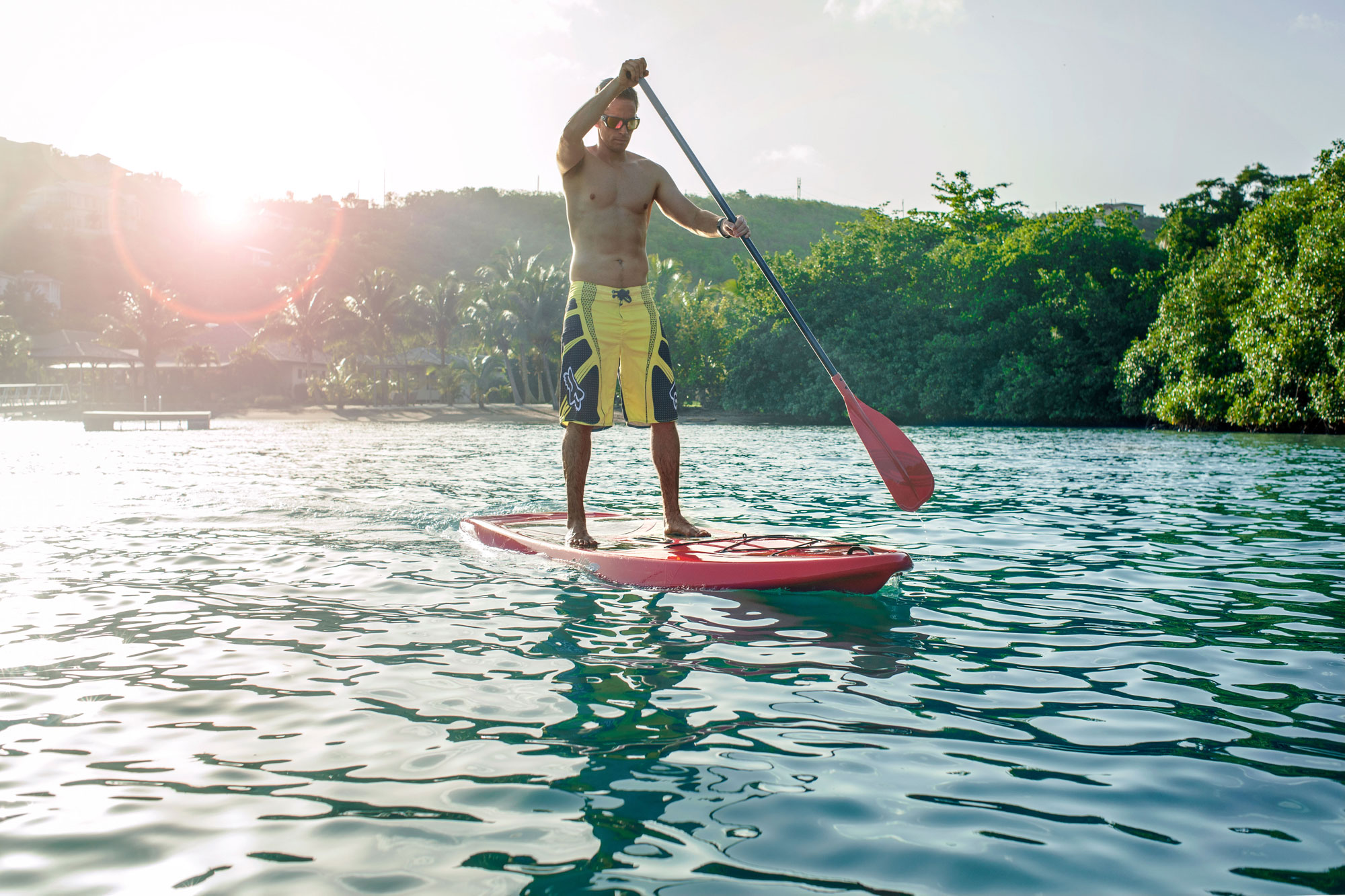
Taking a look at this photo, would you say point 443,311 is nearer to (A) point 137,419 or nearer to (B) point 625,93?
(A) point 137,419

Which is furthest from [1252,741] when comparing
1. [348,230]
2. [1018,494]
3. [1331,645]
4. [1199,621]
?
[348,230]

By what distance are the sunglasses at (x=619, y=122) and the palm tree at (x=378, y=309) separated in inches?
1802

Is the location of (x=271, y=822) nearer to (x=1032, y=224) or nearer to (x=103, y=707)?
(x=103, y=707)

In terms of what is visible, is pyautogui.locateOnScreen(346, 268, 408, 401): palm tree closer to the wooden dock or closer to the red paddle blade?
the wooden dock

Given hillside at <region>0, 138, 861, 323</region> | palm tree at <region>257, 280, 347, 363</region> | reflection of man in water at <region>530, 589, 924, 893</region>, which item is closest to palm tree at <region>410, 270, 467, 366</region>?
palm tree at <region>257, 280, 347, 363</region>

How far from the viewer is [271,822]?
7.46ft

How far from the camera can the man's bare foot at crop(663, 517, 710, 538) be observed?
19.4 ft

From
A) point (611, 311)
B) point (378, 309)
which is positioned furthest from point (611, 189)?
point (378, 309)

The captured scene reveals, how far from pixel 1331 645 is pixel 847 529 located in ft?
12.5

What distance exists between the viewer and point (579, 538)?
579 cm

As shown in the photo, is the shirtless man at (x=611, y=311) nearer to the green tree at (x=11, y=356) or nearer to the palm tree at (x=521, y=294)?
the palm tree at (x=521, y=294)

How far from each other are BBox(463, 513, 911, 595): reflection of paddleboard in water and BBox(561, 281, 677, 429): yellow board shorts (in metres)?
0.77

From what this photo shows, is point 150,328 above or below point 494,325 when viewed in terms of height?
below

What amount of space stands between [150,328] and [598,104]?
165ft
